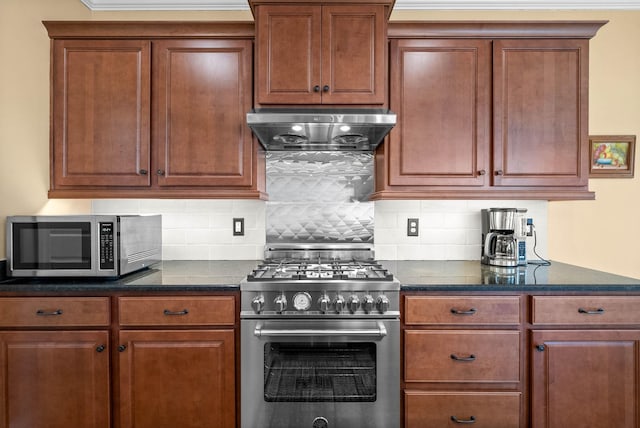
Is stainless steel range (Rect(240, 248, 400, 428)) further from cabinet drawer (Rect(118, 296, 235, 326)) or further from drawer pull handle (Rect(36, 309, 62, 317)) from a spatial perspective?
drawer pull handle (Rect(36, 309, 62, 317))

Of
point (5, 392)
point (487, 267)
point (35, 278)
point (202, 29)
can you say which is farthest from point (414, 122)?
point (5, 392)

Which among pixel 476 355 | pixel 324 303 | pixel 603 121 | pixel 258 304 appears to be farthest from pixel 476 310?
pixel 603 121

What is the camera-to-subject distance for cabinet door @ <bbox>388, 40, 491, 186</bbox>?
6.70 ft

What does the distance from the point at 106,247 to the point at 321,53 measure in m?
1.50

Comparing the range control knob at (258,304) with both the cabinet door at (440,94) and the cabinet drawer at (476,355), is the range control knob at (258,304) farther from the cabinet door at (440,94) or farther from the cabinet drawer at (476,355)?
the cabinet door at (440,94)

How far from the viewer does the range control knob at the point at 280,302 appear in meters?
1.67

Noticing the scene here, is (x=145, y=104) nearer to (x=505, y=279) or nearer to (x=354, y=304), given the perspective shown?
(x=354, y=304)

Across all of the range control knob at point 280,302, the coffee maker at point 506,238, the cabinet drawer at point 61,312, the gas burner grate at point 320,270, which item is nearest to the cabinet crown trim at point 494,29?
the coffee maker at point 506,238

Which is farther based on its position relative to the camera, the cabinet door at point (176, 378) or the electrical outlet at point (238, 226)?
the electrical outlet at point (238, 226)

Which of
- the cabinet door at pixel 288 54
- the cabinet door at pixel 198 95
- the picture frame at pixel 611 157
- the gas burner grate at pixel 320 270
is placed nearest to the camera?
the gas burner grate at pixel 320 270

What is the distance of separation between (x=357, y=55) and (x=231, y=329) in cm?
156

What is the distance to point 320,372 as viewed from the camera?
1718 mm

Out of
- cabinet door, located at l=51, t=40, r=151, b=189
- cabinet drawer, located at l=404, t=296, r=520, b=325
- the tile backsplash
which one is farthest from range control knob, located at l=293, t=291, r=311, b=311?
cabinet door, located at l=51, t=40, r=151, b=189

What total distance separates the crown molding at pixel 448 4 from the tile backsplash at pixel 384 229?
4.31ft
